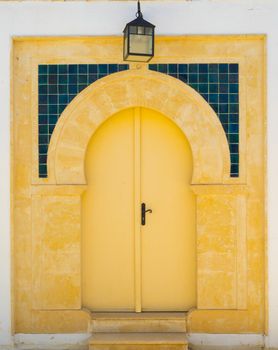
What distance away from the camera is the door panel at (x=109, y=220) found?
653cm

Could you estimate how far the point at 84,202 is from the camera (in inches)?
257

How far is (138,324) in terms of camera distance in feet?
20.8

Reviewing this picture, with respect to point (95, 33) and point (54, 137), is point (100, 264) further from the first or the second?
point (95, 33)

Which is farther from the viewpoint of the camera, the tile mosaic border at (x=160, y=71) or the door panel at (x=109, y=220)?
the door panel at (x=109, y=220)

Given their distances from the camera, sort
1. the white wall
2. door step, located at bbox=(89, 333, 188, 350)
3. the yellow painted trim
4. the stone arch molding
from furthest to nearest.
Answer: the yellow painted trim, the stone arch molding, the white wall, door step, located at bbox=(89, 333, 188, 350)

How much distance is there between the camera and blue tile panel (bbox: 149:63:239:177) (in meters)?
6.28

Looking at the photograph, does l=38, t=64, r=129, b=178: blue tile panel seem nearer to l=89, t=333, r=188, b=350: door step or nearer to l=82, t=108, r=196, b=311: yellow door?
l=82, t=108, r=196, b=311: yellow door

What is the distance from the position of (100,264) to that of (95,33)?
265cm

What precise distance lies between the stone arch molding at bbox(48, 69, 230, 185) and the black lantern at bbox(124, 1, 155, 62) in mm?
388

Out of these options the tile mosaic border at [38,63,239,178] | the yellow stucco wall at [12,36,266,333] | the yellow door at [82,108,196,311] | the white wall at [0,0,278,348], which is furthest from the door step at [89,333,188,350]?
the tile mosaic border at [38,63,239,178]

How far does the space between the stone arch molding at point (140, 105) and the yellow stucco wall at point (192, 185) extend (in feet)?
0.04

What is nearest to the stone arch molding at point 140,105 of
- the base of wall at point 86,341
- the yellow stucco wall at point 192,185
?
the yellow stucco wall at point 192,185

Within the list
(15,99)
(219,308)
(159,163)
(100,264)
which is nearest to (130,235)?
(100,264)

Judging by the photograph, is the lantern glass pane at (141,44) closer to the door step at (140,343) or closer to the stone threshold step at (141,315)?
the stone threshold step at (141,315)
